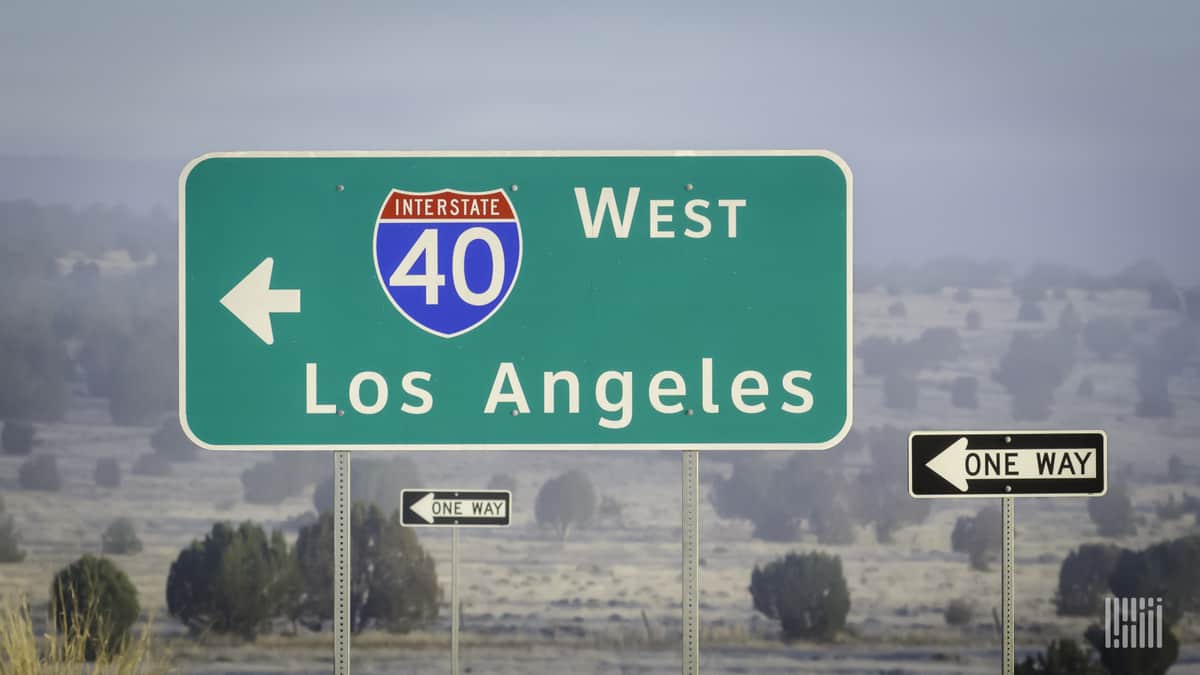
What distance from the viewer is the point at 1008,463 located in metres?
4.42

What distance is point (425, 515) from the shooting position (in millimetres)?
12016

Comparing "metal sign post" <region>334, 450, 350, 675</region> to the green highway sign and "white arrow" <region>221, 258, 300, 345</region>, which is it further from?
"white arrow" <region>221, 258, 300, 345</region>

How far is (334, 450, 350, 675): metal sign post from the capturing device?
396 centimetres

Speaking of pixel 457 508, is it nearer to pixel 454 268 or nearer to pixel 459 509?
pixel 459 509

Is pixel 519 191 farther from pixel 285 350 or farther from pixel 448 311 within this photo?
pixel 285 350

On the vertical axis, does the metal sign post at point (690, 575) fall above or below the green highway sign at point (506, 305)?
below

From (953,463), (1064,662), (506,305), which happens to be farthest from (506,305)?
(1064,662)

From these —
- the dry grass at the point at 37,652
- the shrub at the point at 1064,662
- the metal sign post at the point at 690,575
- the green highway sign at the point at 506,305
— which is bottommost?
the shrub at the point at 1064,662

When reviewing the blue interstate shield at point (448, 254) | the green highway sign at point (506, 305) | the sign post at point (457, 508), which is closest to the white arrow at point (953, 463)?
the green highway sign at point (506, 305)

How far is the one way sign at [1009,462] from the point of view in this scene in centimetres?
439

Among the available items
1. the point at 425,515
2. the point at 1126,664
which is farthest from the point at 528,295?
the point at 1126,664

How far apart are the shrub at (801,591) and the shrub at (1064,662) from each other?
405cm

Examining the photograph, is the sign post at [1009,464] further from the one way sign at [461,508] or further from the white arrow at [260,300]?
the one way sign at [461,508]

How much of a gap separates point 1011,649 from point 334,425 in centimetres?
218
